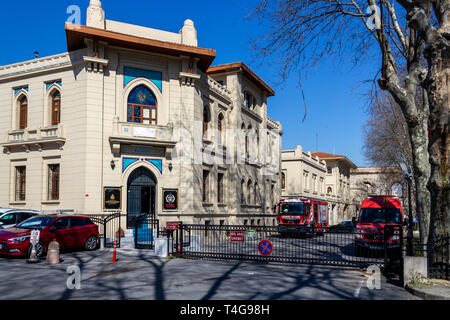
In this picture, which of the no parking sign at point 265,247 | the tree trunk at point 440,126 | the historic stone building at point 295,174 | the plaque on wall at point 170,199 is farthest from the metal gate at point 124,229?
the historic stone building at point 295,174

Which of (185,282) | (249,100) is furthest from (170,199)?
(249,100)

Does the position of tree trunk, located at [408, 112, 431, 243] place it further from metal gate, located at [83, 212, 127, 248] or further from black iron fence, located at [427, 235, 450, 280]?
metal gate, located at [83, 212, 127, 248]

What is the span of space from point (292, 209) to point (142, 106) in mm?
14700

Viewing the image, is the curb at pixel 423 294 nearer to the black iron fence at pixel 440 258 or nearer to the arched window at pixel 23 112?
the black iron fence at pixel 440 258

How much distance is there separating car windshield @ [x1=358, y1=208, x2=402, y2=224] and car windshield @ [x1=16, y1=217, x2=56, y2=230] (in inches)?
566

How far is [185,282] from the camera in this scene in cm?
1047

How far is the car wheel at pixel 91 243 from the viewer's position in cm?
1753

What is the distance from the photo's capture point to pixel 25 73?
24.1 meters

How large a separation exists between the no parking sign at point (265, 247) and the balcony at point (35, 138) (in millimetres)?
13296

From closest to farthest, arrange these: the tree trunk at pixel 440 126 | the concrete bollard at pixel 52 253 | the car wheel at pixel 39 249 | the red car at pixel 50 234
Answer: the tree trunk at pixel 440 126, the concrete bollard at pixel 52 253, the red car at pixel 50 234, the car wheel at pixel 39 249

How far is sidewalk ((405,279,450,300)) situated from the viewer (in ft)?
29.5

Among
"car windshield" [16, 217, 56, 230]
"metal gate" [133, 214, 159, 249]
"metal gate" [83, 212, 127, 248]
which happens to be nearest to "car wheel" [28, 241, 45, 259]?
"car windshield" [16, 217, 56, 230]

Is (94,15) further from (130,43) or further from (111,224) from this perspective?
(111,224)
